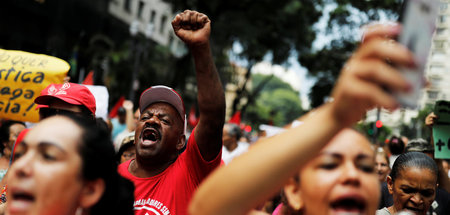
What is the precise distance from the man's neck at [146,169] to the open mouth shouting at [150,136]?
138mm

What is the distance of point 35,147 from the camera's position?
5.97ft

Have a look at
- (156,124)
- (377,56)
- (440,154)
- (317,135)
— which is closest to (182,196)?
(156,124)

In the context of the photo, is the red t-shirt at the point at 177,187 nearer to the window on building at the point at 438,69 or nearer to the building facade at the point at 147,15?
the building facade at the point at 147,15

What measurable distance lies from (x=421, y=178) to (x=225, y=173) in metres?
2.60

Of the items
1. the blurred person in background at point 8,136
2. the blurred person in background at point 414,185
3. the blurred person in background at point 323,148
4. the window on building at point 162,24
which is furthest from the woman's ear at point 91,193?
the window on building at point 162,24

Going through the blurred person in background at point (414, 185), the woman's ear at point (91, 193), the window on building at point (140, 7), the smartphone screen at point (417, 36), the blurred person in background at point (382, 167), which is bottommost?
the window on building at point (140, 7)

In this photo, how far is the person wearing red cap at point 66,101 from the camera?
341 centimetres

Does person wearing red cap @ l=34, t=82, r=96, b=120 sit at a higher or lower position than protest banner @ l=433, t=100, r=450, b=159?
higher

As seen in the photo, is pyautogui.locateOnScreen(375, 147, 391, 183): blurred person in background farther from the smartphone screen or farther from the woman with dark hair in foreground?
the smartphone screen

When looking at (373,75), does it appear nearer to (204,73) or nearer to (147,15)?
(204,73)

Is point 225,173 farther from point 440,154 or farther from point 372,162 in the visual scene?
point 440,154

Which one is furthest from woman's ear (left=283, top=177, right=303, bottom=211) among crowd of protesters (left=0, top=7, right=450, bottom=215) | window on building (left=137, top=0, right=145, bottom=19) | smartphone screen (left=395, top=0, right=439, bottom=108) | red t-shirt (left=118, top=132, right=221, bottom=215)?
window on building (left=137, top=0, right=145, bottom=19)

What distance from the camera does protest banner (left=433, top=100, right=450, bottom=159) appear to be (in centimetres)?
499

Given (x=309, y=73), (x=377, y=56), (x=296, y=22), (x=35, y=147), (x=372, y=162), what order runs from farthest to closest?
1. (x=309, y=73)
2. (x=296, y=22)
3. (x=35, y=147)
4. (x=372, y=162)
5. (x=377, y=56)
